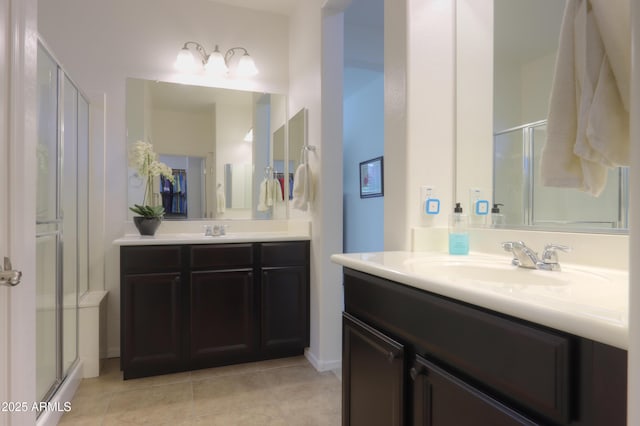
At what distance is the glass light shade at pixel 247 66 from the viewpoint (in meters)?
2.80

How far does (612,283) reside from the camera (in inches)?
32.8

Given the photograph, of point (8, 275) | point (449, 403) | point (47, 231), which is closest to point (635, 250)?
point (449, 403)

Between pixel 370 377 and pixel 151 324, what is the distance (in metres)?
1.56

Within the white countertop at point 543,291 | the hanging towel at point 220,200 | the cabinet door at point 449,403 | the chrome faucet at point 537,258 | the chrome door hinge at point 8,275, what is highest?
the hanging towel at point 220,200

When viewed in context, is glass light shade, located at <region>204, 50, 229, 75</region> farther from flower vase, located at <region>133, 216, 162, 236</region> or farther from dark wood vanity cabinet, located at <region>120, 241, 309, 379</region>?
dark wood vanity cabinet, located at <region>120, 241, 309, 379</region>

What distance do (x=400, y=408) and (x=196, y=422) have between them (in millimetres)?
1250

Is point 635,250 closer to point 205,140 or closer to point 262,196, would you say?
point 262,196

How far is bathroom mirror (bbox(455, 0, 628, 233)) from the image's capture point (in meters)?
1.21

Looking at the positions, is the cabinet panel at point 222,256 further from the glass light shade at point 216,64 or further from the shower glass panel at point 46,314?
the glass light shade at point 216,64

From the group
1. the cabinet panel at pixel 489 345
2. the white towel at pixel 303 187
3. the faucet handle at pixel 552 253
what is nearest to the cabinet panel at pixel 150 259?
the white towel at pixel 303 187

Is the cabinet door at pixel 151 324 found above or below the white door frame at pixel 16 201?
below

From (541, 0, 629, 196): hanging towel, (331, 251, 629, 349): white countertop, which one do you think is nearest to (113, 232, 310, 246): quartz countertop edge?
(331, 251, 629, 349): white countertop

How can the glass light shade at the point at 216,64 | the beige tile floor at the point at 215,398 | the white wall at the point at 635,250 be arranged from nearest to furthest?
the white wall at the point at 635,250 → the beige tile floor at the point at 215,398 → the glass light shade at the point at 216,64

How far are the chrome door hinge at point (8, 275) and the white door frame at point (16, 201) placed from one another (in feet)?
0.06
